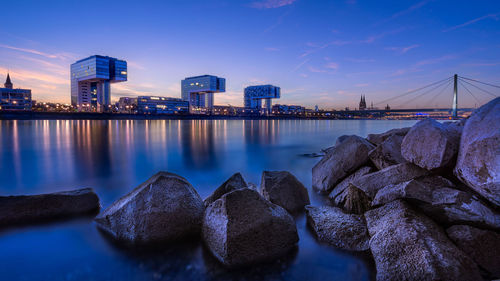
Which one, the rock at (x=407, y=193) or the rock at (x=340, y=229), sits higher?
the rock at (x=407, y=193)

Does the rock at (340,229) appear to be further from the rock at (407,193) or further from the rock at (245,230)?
the rock at (245,230)

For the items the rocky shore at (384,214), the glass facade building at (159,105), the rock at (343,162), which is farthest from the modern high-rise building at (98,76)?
the rocky shore at (384,214)

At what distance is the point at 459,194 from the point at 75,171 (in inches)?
415

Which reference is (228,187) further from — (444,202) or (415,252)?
(444,202)

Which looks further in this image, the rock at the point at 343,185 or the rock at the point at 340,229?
the rock at the point at 343,185

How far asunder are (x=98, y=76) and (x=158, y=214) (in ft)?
343

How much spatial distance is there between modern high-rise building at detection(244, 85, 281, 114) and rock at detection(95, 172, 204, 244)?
6580 inches

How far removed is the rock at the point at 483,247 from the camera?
2703 millimetres

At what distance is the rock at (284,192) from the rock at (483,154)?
243cm

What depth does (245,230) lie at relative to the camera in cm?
310

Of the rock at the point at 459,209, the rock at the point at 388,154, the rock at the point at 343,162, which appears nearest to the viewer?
the rock at the point at 459,209

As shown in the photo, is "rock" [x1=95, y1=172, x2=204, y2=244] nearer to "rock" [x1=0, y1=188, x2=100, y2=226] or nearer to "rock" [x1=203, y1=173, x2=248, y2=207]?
"rock" [x1=203, y1=173, x2=248, y2=207]

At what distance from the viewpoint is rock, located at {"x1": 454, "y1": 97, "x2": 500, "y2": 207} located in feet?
9.14

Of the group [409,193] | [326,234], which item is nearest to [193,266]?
[326,234]
